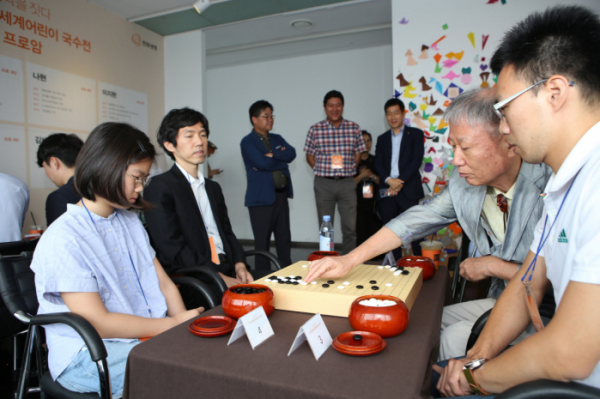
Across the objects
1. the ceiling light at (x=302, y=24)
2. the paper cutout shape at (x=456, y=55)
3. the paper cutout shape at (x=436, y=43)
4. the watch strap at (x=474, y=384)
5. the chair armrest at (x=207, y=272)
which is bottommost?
the watch strap at (x=474, y=384)

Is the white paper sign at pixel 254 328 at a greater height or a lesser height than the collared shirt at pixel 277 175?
lesser

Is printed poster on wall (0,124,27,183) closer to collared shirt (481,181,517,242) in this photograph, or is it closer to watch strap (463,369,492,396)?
collared shirt (481,181,517,242)

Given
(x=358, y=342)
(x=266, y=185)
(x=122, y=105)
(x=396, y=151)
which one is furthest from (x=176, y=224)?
(x=122, y=105)

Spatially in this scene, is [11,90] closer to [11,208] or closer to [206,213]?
[11,208]

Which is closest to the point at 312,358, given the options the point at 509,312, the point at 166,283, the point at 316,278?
the point at 316,278

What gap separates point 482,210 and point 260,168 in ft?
8.38

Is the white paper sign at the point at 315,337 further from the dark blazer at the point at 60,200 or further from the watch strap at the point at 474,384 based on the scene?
the dark blazer at the point at 60,200

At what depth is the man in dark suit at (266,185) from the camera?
12.7 ft

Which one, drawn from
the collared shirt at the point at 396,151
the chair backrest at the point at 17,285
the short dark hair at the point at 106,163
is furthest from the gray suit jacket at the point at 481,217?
the collared shirt at the point at 396,151

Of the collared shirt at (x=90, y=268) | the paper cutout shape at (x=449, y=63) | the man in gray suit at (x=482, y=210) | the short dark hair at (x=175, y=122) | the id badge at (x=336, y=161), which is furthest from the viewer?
the id badge at (x=336, y=161)

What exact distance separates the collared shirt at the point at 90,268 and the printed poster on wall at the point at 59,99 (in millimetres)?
2850

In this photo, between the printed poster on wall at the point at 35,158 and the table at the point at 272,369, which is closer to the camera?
the table at the point at 272,369

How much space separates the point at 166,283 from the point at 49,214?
1.29 meters

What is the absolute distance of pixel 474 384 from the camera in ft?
2.96
